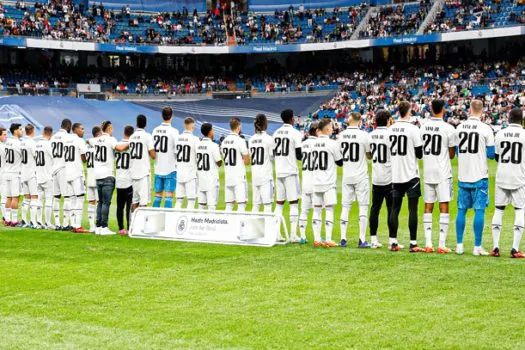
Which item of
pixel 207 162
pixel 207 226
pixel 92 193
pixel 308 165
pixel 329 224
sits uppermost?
pixel 308 165

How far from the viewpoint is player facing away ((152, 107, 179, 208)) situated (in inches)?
628

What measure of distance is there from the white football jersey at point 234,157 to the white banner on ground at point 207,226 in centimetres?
91

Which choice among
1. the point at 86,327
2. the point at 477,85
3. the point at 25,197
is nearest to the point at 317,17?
the point at 477,85

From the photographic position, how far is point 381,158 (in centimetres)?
1327

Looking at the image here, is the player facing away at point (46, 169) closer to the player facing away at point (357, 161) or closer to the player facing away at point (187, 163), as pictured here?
the player facing away at point (187, 163)

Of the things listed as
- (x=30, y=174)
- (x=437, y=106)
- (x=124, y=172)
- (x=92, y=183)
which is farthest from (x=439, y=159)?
(x=30, y=174)

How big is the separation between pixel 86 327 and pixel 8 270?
420 centimetres

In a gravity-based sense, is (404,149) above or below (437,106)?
below

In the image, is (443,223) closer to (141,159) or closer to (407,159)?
(407,159)

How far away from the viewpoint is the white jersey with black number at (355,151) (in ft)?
44.7

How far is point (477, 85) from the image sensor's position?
1996 inches

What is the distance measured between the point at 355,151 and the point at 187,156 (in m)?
3.69

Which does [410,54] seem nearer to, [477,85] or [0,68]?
[477,85]

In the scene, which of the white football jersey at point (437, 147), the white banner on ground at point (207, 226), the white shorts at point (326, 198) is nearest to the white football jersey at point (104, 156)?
the white banner on ground at point (207, 226)
